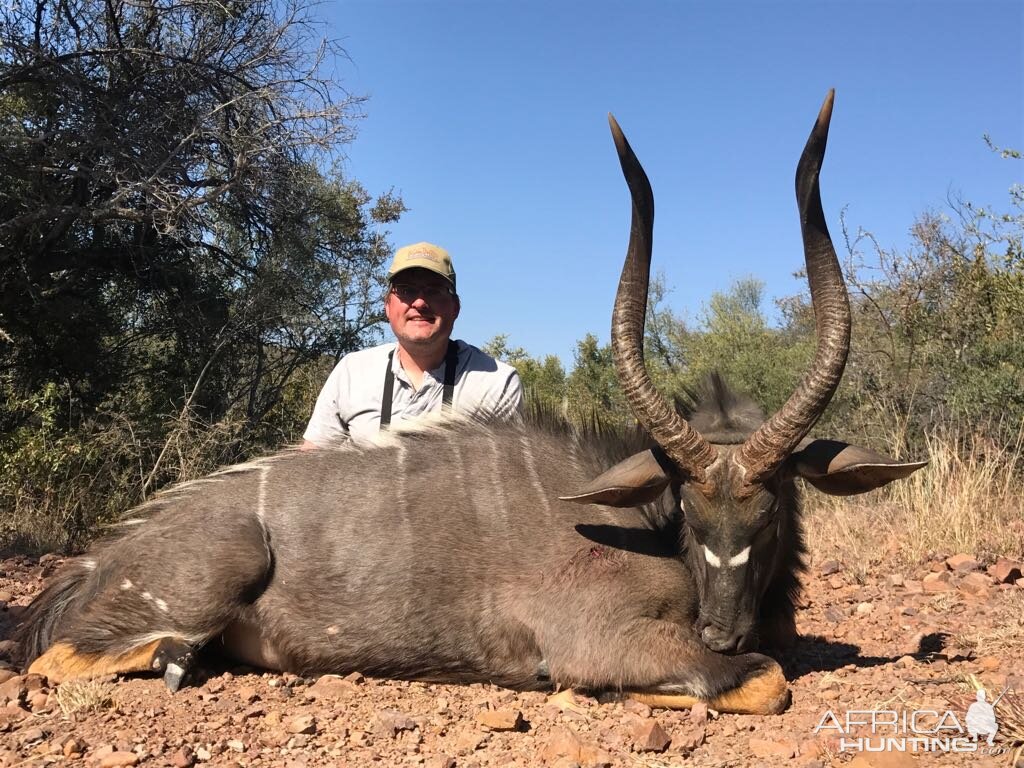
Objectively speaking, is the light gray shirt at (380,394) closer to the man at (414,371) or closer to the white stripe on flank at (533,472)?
the man at (414,371)

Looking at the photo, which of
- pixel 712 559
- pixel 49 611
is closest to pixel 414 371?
pixel 49 611

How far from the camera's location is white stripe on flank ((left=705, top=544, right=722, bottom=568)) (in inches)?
124

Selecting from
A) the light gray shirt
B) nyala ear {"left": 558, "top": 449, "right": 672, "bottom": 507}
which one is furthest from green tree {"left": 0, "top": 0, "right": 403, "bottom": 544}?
nyala ear {"left": 558, "top": 449, "right": 672, "bottom": 507}

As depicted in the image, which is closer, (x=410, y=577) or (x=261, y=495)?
(x=410, y=577)

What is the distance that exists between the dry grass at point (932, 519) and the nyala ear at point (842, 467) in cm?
150

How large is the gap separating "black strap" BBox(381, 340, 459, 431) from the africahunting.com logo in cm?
275

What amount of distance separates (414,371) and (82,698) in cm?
250

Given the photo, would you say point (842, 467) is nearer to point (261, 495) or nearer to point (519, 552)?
point (519, 552)

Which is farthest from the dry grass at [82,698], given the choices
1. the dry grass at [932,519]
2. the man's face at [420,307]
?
the dry grass at [932,519]

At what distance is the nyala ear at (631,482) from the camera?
3.30 m

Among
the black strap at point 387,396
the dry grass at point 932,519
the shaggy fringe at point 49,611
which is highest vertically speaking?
the black strap at point 387,396

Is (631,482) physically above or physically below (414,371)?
below

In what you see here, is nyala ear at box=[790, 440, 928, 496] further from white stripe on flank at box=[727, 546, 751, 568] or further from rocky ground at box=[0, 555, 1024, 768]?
rocky ground at box=[0, 555, 1024, 768]

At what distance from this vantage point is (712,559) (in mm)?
3154
